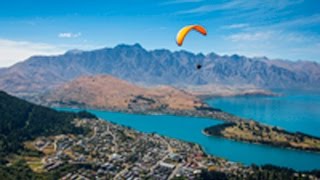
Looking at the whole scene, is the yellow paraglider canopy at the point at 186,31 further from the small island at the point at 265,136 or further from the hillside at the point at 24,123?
the small island at the point at 265,136

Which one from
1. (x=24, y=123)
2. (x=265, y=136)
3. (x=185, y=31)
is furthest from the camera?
(x=265, y=136)

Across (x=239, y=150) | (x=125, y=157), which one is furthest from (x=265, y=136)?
(x=125, y=157)

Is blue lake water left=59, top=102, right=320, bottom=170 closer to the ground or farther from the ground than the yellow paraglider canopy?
closer to the ground

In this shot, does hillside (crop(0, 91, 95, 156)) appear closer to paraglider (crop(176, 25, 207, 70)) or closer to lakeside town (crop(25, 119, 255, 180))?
lakeside town (crop(25, 119, 255, 180))

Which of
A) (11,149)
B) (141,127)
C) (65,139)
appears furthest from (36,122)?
(141,127)

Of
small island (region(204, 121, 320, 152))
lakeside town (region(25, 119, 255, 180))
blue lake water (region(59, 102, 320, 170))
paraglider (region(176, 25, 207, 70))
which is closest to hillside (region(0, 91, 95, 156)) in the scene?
lakeside town (region(25, 119, 255, 180))

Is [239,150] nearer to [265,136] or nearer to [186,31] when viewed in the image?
[265,136]
